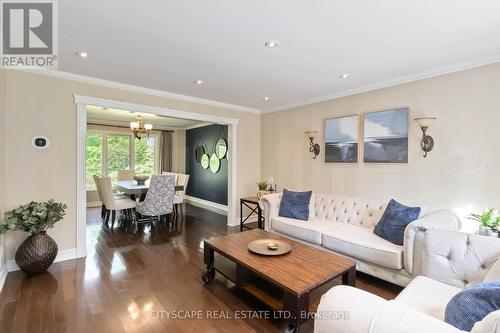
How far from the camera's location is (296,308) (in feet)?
5.63

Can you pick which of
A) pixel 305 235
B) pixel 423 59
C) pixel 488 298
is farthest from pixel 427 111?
pixel 488 298

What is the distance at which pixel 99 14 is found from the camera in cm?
185

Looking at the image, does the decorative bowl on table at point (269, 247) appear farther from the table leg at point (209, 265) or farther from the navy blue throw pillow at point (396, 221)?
the navy blue throw pillow at point (396, 221)

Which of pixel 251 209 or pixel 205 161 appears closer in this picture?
pixel 251 209

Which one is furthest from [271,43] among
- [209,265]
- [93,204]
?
[93,204]

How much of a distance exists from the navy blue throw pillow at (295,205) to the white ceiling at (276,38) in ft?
5.66

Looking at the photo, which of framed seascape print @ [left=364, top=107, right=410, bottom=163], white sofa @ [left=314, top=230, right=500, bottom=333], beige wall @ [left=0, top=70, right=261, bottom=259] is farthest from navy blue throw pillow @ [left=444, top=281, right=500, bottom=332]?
beige wall @ [left=0, top=70, right=261, bottom=259]

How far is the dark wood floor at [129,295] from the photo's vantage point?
6.42ft

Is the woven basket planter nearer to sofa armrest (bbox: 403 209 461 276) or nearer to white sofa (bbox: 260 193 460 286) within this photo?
white sofa (bbox: 260 193 460 286)

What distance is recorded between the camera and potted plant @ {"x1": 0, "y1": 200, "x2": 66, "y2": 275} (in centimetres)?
269

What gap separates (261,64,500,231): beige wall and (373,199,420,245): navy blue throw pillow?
63 centimetres

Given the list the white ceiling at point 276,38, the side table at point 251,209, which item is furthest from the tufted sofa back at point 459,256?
the side table at point 251,209

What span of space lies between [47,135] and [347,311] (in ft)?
12.5

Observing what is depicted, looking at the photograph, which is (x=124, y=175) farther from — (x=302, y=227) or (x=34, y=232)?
(x=302, y=227)
